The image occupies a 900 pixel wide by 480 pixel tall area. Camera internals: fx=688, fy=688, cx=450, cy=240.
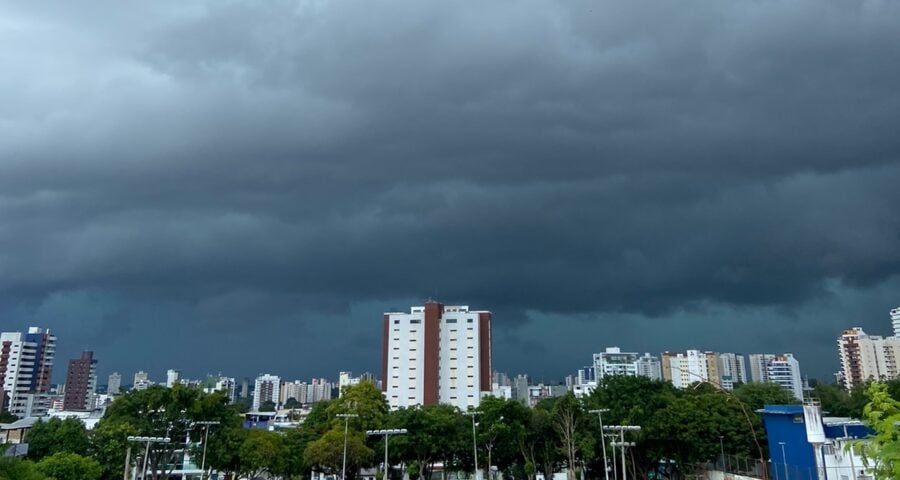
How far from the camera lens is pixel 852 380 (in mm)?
161625

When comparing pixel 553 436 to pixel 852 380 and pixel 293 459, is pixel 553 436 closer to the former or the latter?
pixel 293 459

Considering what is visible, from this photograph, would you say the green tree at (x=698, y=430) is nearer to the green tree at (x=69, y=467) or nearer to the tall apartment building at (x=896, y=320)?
the green tree at (x=69, y=467)

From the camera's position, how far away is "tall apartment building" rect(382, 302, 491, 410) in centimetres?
11519

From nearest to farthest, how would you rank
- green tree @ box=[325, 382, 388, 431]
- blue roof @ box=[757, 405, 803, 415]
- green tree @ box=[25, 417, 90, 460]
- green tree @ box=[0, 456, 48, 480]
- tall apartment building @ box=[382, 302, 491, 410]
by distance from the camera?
1. green tree @ box=[0, 456, 48, 480]
2. blue roof @ box=[757, 405, 803, 415]
3. green tree @ box=[25, 417, 90, 460]
4. green tree @ box=[325, 382, 388, 431]
5. tall apartment building @ box=[382, 302, 491, 410]

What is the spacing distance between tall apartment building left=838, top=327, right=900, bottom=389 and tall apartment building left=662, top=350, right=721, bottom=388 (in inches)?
1165

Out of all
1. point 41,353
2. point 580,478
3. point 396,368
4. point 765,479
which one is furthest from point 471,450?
point 41,353

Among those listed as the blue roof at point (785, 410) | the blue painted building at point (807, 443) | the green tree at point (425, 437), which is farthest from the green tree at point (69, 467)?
the blue roof at point (785, 410)

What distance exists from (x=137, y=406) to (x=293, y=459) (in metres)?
12.6

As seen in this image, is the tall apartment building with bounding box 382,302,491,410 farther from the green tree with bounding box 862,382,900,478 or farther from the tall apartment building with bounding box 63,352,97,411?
the green tree with bounding box 862,382,900,478

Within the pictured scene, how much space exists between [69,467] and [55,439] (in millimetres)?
13461

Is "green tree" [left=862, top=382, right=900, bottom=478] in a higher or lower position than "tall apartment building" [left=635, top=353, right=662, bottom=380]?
lower

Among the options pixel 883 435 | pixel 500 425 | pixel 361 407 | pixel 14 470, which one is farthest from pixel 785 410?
pixel 14 470

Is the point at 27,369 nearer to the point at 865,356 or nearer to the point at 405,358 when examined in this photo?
the point at 405,358

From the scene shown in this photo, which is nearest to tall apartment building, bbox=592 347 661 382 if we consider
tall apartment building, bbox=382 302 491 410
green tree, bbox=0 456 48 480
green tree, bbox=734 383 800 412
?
tall apartment building, bbox=382 302 491 410
